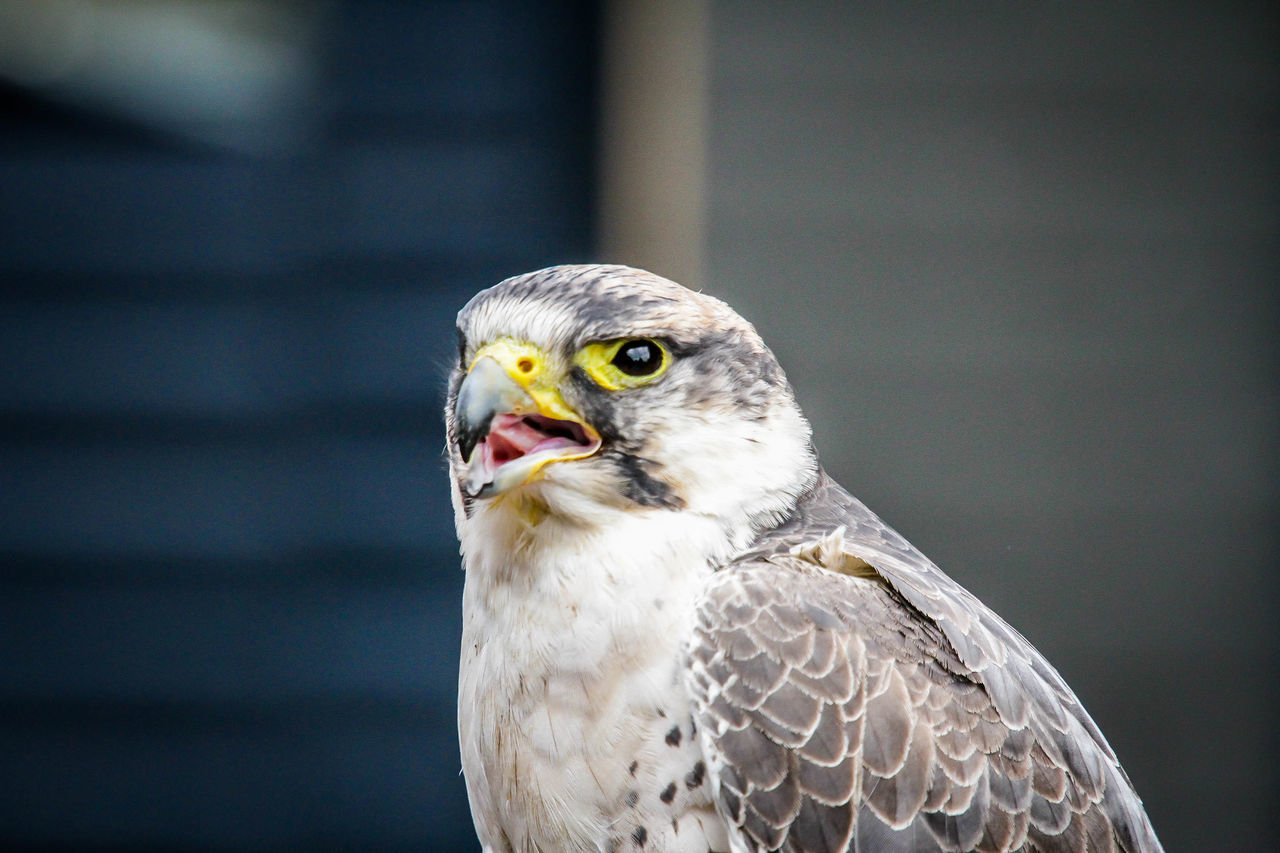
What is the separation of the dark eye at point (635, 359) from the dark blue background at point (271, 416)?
239 cm

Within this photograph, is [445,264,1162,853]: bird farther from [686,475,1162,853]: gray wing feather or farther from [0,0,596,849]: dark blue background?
[0,0,596,849]: dark blue background

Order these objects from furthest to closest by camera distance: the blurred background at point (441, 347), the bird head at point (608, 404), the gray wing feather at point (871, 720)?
1. the blurred background at point (441, 347)
2. the bird head at point (608, 404)
3. the gray wing feather at point (871, 720)

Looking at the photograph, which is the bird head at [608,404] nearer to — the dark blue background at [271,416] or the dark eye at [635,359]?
the dark eye at [635,359]

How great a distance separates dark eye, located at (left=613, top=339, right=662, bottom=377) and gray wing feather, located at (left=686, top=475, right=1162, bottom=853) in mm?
276

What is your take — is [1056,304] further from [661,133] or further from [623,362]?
[623,362]

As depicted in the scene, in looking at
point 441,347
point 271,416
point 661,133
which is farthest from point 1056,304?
point 271,416

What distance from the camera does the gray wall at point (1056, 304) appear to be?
3.76m

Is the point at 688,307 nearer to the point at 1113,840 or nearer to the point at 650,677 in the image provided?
the point at 650,677

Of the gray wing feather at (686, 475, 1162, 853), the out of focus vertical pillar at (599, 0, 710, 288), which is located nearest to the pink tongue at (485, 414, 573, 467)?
the gray wing feather at (686, 475, 1162, 853)

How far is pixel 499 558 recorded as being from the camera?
66.8 inches

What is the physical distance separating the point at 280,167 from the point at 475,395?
2.72 m

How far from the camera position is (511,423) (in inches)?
65.1

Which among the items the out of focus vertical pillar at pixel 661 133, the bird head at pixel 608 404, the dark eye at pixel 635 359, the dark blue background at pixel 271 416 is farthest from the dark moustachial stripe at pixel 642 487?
the dark blue background at pixel 271 416

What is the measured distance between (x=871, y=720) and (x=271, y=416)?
9.53 feet
